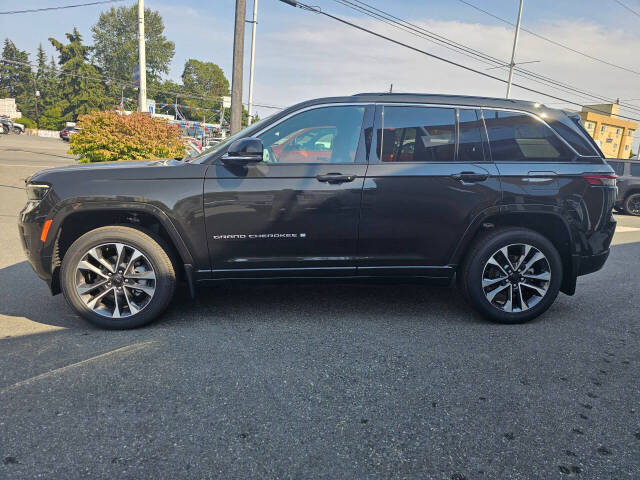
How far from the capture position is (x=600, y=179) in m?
3.73

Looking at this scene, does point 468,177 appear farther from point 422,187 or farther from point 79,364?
point 79,364

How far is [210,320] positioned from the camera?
12.3 feet

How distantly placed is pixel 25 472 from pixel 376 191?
108 inches

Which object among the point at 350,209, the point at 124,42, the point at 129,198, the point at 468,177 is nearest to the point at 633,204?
the point at 468,177

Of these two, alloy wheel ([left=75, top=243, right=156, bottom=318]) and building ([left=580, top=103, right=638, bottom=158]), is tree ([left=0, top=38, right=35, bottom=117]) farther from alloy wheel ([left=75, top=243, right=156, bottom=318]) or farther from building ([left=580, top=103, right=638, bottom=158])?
alloy wheel ([left=75, top=243, right=156, bottom=318])

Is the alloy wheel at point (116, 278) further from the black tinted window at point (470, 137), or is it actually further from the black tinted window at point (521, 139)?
the black tinted window at point (521, 139)

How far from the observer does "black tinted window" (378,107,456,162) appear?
3660 millimetres

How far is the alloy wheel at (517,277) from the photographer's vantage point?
3.75 meters

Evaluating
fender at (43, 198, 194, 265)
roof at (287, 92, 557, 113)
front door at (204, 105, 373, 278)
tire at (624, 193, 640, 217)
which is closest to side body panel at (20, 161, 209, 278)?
fender at (43, 198, 194, 265)

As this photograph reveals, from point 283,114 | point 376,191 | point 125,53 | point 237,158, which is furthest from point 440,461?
point 125,53

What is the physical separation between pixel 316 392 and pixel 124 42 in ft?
299

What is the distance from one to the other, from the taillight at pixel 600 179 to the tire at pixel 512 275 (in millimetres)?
608

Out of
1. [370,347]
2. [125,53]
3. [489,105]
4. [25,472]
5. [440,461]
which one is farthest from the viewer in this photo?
[125,53]

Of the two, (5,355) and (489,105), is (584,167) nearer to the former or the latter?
(489,105)
